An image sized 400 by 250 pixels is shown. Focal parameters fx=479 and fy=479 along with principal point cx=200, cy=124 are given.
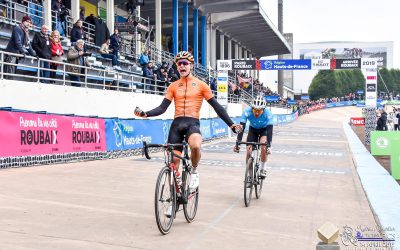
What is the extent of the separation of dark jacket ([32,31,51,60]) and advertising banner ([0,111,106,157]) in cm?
257

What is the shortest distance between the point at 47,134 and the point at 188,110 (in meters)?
7.05

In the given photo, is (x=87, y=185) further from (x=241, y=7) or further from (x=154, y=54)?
(x=241, y=7)

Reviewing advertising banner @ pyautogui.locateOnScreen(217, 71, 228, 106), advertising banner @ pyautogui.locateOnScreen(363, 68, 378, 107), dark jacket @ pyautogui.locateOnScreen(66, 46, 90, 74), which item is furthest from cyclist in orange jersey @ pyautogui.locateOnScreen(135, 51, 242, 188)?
advertising banner @ pyautogui.locateOnScreen(217, 71, 228, 106)

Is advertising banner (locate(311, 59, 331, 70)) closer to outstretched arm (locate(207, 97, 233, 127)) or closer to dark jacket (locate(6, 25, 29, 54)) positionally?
dark jacket (locate(6, 25, 29, 54))

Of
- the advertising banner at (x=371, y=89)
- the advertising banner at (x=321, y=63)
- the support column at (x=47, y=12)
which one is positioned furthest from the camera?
the advertising banner at (x=321, y=63)

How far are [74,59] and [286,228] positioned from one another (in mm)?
12226

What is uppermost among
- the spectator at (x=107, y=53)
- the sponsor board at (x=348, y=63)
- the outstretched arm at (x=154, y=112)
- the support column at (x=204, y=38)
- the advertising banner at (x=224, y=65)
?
the support column at (x=204, y=38)

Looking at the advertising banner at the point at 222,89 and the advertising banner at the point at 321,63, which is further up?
the advertising banner at the point at 321,63

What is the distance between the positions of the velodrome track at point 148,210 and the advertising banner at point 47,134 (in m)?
0.54

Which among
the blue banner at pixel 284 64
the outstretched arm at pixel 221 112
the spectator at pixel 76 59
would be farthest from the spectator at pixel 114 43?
the blue banner at pixel 284 64

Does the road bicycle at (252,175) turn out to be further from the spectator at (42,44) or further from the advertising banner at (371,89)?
the advertising banner at (371,89)

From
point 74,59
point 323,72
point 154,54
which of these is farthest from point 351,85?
point 74,59

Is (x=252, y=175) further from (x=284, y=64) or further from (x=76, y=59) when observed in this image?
(x=284, y=64)

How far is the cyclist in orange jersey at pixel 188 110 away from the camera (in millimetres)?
6547
